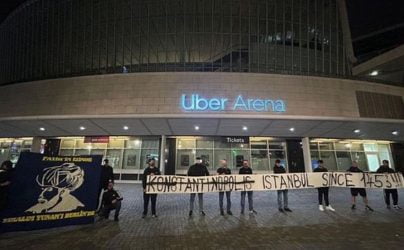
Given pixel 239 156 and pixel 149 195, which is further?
pixel 239 156

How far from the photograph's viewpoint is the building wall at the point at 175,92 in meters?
15.8

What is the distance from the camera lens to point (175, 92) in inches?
623

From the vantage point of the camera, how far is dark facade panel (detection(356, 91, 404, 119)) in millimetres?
16798

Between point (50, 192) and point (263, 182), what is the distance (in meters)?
7.01

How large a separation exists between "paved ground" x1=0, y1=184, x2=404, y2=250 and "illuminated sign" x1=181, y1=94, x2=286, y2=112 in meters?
7.62

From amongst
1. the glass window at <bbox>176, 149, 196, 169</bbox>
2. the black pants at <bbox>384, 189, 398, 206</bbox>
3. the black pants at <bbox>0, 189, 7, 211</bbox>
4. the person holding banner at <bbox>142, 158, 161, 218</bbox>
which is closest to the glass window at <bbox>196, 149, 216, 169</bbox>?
the glass window at <bbox>176, 149, 196, 169</bbox>

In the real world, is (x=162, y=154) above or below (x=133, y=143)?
below

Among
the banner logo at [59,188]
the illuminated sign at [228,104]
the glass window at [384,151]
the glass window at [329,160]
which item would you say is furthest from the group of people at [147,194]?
the glass window at [384,151]

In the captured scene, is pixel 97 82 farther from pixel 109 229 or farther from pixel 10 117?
pixel 109 229

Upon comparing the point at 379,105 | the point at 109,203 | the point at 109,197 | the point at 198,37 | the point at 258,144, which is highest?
the point at 198,37

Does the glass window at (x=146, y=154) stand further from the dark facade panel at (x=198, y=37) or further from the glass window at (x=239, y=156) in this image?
the dark facade panel at (x=198, y=37)

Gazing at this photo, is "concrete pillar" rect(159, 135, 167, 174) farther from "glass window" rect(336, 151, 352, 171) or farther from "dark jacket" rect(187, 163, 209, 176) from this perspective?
"glass window" rect(336, 151, 352, 171)

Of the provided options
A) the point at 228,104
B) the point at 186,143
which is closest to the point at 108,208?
the point at 228,104

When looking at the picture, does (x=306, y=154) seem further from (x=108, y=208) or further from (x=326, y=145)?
(x=108, y=208)
